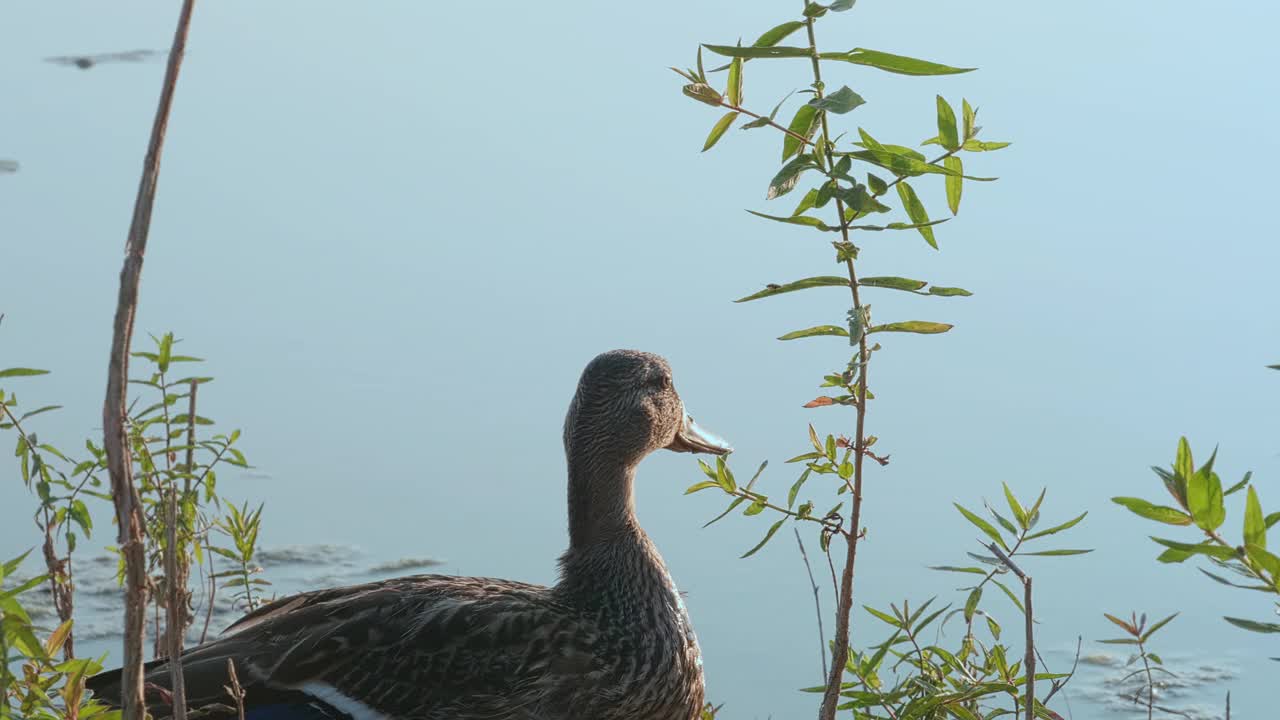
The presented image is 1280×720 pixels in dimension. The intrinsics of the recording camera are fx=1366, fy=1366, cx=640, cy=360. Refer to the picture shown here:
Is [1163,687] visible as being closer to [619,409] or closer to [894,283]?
[619,409]

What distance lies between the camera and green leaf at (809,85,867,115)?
233 centimetres

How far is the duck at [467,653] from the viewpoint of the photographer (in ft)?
11.0

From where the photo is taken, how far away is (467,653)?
134 inches

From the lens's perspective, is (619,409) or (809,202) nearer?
(809,202)

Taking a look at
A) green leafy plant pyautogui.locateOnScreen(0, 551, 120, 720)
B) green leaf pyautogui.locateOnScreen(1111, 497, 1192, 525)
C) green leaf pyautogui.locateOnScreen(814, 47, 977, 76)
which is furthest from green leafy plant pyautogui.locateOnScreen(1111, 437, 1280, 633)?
green leafy plant pyautogui.locateOnScreen(0, 551, 120, 720)

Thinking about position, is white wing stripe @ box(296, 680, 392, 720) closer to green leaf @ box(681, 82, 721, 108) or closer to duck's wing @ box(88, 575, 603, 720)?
duck's wing @ box(88, 575, 603, 720)

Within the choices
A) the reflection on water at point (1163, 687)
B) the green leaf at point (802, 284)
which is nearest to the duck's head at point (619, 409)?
the green leaf at point (802, 284)

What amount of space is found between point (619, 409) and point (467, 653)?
93cm

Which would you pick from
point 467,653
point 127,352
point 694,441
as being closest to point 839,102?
point 127,352

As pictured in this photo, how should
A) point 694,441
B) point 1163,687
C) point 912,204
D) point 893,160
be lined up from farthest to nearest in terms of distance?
Answer: point 1163,687 → point 694,441 → point 912,204 → point 893,160

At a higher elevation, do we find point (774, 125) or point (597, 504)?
point (774, 125)

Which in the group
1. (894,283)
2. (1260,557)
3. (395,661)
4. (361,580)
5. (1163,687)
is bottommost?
(1163,687)

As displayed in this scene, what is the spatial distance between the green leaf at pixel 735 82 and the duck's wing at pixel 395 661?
60.9 inches

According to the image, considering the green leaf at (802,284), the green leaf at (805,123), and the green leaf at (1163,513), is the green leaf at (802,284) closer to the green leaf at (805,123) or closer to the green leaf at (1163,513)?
the green leaf at (805,123)
